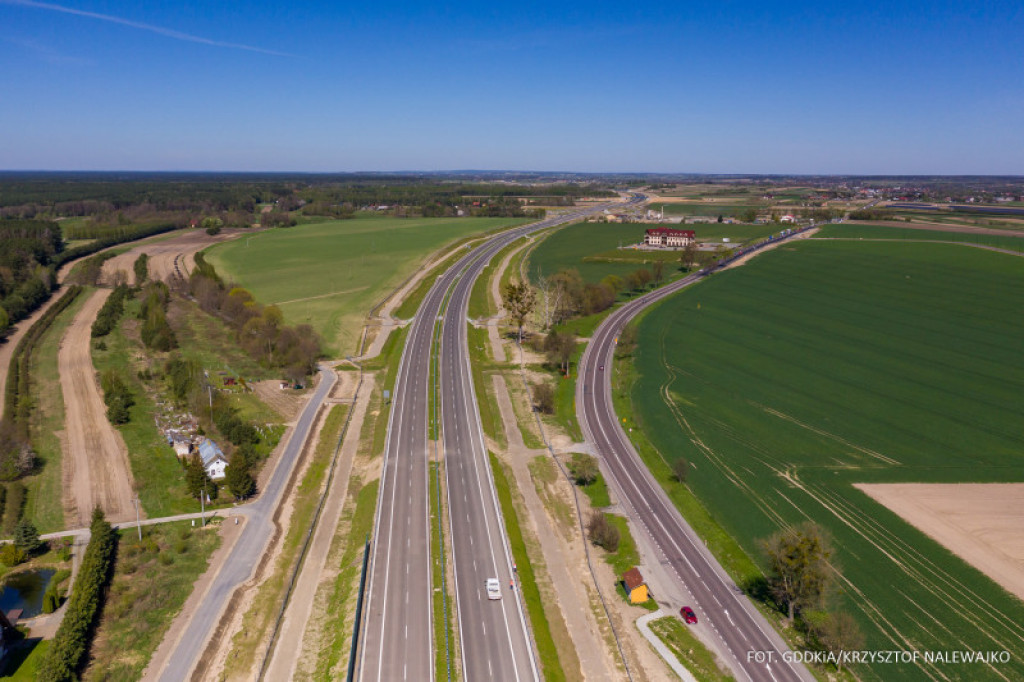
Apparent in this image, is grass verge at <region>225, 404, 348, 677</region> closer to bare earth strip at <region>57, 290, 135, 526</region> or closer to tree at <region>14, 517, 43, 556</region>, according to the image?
bare earth strip at <region>57, 290, 135, 526</region>

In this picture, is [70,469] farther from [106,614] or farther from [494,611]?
[494,611]

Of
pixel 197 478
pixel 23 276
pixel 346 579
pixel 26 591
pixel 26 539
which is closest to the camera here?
pixel 26 591

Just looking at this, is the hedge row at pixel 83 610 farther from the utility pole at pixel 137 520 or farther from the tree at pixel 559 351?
the tree at pixel 559 351

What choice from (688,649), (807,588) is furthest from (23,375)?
(807,588)

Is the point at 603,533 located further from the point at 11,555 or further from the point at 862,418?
the point at 11,555

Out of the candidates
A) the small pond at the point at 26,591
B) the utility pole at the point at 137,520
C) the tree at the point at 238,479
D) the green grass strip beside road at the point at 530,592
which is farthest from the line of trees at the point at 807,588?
the small pond at the point at 26,591

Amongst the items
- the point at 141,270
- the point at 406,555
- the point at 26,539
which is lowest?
the point at 406,555
